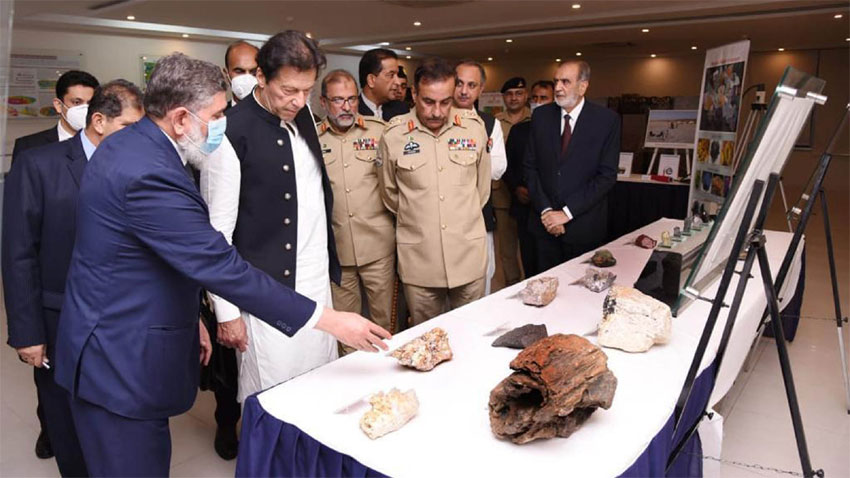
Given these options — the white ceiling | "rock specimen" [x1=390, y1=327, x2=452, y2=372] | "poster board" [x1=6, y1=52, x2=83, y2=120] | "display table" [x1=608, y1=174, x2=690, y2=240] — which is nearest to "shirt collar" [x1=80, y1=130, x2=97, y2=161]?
"rock specimen" [x1=390, y1=327, x2=452, y2=372]

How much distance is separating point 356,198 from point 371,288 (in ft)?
1.42

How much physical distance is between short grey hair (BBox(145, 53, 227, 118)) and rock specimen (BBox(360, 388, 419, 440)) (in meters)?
0.82

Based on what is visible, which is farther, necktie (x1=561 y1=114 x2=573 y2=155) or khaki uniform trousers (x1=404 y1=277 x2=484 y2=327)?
necktie (x1=561 y1=114 x2=573 y2=155)

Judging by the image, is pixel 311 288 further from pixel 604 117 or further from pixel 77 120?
pixel 604 117

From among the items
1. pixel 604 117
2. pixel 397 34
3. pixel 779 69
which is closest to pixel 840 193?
pixel 779 69

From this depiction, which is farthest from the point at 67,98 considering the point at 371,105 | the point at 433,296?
the point at 433,296

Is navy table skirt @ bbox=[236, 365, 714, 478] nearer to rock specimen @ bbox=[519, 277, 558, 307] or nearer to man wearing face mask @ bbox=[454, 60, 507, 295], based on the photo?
rock specimen @ bbox=[519, 277, 558, 307]

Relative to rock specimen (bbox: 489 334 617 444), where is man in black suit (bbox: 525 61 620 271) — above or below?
above

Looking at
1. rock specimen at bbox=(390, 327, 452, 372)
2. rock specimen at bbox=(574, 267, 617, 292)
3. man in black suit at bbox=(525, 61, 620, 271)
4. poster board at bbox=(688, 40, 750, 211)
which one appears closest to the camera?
rock specimen at bbox=(390, 327, 452, 372)

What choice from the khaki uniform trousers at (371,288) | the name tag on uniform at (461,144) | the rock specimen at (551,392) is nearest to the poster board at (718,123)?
the name tag on uniform at (461,144)

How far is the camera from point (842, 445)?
2520 mm

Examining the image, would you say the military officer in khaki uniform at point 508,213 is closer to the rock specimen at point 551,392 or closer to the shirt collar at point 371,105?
the shirt collar at point 371,105

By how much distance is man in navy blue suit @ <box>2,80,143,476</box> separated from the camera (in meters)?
1.89

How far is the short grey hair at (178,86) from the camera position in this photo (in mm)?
1408
